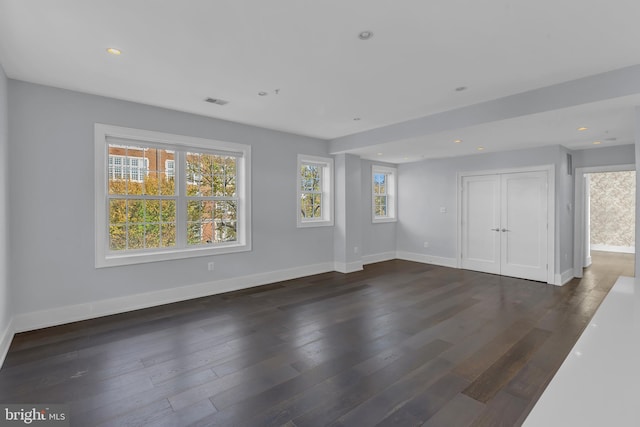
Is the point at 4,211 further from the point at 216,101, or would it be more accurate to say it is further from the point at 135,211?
the point at 216,101

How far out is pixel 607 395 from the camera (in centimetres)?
80

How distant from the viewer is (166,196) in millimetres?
4457

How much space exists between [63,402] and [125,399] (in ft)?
1.39

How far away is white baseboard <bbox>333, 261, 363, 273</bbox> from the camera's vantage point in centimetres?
633

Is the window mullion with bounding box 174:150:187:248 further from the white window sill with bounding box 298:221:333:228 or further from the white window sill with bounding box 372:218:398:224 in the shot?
the white window sill with bounding box 372:218:398:224

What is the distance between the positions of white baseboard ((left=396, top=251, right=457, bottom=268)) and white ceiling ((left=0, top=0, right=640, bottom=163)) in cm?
341

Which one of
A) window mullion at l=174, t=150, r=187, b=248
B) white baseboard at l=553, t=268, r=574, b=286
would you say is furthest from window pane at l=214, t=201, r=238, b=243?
white baseboard at l=553, t=268, r=574, b=286

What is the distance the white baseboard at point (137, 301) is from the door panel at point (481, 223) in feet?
12.2

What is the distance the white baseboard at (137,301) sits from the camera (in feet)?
11.4

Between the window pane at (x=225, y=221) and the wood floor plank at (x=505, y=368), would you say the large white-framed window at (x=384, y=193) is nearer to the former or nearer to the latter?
the window pane at (x=225, y=221)

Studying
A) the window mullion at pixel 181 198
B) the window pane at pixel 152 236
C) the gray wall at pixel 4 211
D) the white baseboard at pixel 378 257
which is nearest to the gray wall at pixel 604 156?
the white baseboard at pixel 378 257

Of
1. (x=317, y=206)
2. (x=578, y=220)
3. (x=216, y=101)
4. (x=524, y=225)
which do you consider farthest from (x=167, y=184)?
(x=578, y=220)

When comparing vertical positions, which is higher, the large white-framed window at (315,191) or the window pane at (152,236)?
the large white-framed window at (315,191)

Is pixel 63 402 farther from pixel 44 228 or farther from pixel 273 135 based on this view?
pixel 273 135
